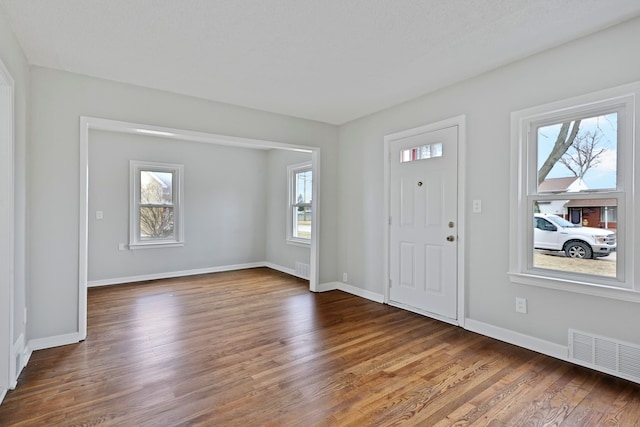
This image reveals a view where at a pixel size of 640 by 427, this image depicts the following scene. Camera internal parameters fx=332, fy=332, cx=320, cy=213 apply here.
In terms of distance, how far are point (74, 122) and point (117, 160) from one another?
2370mm

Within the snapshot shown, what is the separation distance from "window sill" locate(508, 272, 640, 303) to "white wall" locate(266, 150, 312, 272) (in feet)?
11.9

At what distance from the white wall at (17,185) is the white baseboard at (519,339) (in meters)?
3.70

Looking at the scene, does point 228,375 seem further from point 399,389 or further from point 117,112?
point 117,112

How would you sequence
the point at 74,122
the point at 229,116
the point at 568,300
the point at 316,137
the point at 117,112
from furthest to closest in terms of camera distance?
the point at 316,137
the point at 229,116
the point at 117,112
the point at 74,122
the point at 568,300

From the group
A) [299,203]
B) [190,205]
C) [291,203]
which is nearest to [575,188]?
[299,203]

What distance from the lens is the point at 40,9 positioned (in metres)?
2.16

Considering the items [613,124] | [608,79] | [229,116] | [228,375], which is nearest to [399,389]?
[228,375]

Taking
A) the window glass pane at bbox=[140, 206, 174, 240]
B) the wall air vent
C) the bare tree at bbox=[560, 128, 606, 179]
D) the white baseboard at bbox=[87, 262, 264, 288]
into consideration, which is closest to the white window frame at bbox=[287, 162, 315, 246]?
the white baseboard at bbox=[87, 262, 264, 288]

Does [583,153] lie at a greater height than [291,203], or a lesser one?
greater

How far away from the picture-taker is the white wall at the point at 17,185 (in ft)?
6.95

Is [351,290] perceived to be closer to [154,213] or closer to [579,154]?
[579,154]

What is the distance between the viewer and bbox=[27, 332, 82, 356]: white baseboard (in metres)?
2.82

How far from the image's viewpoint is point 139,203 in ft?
17.8

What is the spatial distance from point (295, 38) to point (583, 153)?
2403 millimetres
